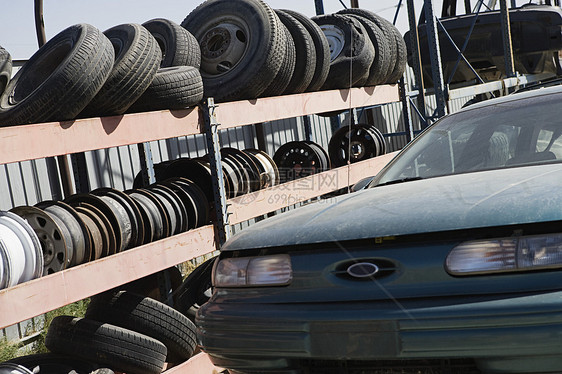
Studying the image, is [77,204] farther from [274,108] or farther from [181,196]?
[274,108]

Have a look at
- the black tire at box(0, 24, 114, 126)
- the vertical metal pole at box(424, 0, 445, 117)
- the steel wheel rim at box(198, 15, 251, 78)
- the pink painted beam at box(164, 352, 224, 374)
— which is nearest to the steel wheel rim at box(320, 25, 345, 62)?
the steel wheel rim at box(198, 15, 251, 78)

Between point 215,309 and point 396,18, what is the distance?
10.0 meters

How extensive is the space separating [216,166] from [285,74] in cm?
137

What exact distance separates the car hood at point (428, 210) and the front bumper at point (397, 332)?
0.24 metres

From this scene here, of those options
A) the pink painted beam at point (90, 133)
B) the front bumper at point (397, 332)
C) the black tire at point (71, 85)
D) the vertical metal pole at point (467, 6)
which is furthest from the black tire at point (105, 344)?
the vertical metal pole at point (467, 6)

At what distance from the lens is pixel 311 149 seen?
25.2 feet

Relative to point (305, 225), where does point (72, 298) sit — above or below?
below

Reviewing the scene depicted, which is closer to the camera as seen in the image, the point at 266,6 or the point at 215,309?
the point at 215,309

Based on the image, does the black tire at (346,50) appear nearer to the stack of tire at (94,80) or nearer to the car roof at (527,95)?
the stack of tire at (94,80)

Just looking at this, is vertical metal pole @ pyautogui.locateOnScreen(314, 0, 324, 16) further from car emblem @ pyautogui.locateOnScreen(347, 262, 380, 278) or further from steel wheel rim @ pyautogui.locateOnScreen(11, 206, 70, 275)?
car emblem @ pyautogui.locateOnScreen(347, 262, 380, 278)

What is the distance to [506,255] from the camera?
2.06 m

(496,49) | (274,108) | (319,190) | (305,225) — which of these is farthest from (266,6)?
(496,49)

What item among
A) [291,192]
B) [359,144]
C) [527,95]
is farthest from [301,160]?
[527,95]

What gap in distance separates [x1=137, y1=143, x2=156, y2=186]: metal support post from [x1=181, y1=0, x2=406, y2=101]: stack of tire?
3.19ft
